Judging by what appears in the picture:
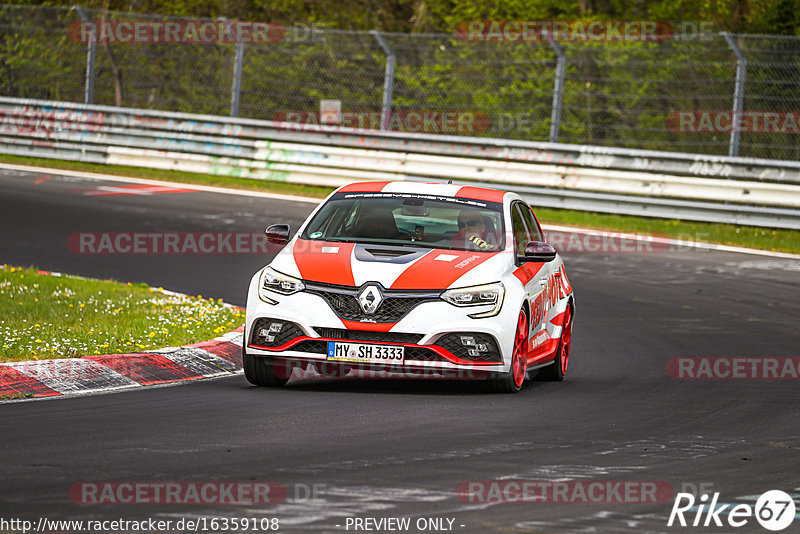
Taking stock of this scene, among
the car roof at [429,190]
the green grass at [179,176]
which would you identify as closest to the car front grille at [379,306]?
the car roof at [429,190]

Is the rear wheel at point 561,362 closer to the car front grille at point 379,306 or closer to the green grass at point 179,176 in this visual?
the car front grille at point 379,306

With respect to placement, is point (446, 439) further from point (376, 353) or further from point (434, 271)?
point (434, 271)

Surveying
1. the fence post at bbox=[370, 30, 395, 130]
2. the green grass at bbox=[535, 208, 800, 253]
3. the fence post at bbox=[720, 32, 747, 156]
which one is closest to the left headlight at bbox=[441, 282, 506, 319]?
the green grass at bbox=[535, 208, 800, 253]

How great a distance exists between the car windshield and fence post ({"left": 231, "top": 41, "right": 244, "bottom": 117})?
14740 mm

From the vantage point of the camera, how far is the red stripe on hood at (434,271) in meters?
9.31

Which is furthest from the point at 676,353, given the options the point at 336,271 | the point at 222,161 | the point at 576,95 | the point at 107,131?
the point at 107,131

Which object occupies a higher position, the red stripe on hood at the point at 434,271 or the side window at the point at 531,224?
the side window at the point at 531,224

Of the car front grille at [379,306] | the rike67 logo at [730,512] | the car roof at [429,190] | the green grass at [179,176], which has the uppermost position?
the car roof at [429,190]

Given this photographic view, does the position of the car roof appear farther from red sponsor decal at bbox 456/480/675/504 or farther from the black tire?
red sponsor decal at bbox 456/480/675/504

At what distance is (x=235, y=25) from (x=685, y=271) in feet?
39.8

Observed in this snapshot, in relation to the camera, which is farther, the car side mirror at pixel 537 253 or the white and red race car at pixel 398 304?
the car side mirror at pixel 537 253

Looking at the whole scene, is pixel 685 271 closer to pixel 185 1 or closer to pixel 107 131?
pixel 107 131

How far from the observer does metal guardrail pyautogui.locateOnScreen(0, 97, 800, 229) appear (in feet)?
68.6

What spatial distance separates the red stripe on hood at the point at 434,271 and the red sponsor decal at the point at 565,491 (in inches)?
116
